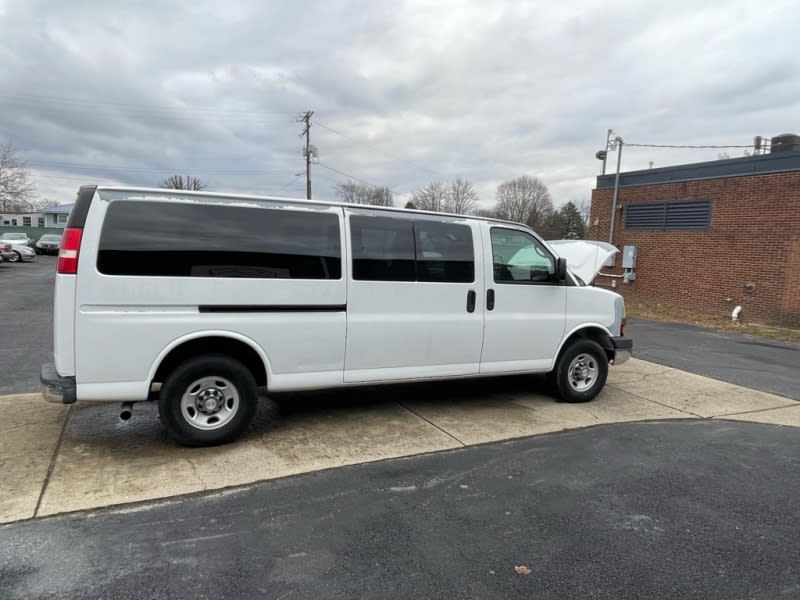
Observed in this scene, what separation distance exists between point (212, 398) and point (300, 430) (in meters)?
0.94

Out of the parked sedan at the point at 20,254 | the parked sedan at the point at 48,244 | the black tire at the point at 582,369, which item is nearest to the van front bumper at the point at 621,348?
the black tire at the point at 582,369

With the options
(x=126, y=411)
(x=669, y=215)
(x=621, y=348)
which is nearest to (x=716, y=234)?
(x=669, y=215)

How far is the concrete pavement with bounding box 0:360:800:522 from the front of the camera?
3.73 metres

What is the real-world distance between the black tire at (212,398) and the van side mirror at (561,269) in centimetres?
341

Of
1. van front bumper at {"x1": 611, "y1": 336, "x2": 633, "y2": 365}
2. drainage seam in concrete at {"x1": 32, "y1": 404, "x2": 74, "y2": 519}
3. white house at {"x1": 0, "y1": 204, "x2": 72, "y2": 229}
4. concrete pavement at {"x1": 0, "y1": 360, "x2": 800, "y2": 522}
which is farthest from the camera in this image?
white house at {"x1": 0, "y1": 204, "x2": 72, "y2": 229}

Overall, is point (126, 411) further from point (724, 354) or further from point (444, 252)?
point (724, 354)

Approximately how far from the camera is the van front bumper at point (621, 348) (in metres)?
6.22

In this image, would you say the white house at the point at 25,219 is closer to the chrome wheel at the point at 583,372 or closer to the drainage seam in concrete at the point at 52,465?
the drainage seam in concrete at the point at 52,465

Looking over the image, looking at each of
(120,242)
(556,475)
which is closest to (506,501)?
(556,475)

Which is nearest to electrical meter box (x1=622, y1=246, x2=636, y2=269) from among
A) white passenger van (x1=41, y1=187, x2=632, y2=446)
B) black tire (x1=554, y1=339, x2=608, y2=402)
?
black tire (x1=554, y1=339, x2=608, y2=402)

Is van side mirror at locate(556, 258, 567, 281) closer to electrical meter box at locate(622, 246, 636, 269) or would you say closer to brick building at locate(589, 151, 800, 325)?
brick building at locate(589, 151, 800, 325)

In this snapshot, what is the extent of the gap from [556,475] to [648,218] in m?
15.0

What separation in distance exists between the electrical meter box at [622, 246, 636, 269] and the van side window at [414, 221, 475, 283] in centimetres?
1387

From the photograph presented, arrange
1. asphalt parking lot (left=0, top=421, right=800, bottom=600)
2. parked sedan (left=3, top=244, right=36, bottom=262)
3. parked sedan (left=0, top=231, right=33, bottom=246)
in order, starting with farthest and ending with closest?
parked sedan (left=0, top=231, right=33, bottom=246), parked sedan (left=3, top=244, right=36, bottom=262), asphalt parking lot (left=0, top=421, right=800, bottom=600)
